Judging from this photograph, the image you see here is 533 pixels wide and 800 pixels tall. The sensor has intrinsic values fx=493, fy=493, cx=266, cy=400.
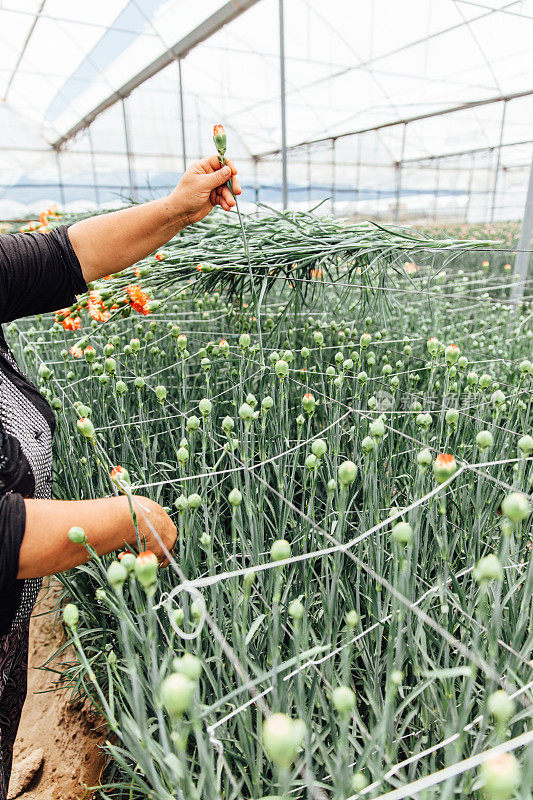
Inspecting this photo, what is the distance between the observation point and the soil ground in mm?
814

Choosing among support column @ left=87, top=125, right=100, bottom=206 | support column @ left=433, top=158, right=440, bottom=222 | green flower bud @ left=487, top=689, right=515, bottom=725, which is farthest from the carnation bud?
support column @ left=87, top=125, right=100, bottom=206

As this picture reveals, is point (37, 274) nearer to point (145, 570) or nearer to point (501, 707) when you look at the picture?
point (145, 570)

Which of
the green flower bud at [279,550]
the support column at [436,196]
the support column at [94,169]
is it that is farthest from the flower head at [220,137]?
the support column at [94,169]

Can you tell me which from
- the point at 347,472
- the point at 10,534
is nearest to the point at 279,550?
the point at 347,472

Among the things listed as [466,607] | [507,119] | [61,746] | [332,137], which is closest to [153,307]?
[466,607]

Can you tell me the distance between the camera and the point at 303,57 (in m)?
6.62

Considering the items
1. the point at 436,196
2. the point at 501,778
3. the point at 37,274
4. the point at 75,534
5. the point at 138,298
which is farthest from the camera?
the point at 436,196

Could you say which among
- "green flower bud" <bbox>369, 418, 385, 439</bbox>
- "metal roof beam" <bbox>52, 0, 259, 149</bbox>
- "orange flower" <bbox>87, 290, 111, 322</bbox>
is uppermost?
"metal roof beam" <bbox>52, 0, 259, 149</bbox>

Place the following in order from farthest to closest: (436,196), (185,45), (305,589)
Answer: (436,196)
(185,45)
(305,589)

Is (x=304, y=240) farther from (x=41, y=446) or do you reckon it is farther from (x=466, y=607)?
(x=466, y=607)

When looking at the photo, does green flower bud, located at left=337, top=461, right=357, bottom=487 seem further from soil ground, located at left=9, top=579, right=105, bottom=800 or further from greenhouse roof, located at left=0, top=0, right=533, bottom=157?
greenhouse roof, located at left=0, top=0, right=533, bottom=157

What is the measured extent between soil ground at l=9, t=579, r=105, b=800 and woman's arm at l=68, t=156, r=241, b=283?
0.60 metres

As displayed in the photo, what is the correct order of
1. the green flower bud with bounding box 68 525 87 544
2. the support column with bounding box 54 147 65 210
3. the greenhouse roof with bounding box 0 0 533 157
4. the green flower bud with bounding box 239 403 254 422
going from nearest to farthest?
the green flower bud with bounding box 68 525 87 544 < the green flower bud with bounding box 239 403 254 422 < the greenhouse roof with bounding box 0 0 533 157 < the support column with bounding box 54 147 65 210

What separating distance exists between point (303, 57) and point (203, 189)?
712cm
